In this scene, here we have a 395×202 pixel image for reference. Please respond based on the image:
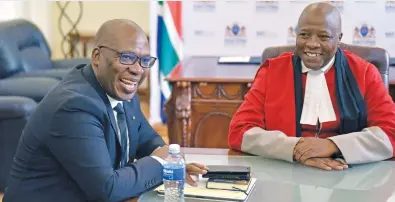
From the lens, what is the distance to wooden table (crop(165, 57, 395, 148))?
3611 millimetres

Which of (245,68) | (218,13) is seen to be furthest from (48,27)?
(245,68)

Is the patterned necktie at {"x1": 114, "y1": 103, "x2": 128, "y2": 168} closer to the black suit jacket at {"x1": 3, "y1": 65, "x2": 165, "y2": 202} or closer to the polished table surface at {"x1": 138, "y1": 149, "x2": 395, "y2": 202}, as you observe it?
the black suit jacket at {"x1": 3, "y1": 65, "x2": 165, "y2": 202}

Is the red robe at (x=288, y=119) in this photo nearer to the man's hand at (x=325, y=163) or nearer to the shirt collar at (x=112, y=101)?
the man's hand at (x=325, y=163)

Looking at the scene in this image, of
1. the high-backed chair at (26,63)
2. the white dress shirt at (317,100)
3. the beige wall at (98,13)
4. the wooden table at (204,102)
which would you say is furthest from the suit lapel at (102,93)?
the beige wall at (98,13)

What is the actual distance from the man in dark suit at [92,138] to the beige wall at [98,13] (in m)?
4.10

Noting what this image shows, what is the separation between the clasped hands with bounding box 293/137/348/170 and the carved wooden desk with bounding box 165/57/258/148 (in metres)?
1.43

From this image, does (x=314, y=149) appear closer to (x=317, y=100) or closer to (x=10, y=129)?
(x=317, y=100)

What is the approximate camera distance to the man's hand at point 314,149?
2.11 m

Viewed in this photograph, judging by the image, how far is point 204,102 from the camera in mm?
3699

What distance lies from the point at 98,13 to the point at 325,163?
4366mm

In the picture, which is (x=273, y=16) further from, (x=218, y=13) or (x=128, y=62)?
(x=128, y=62)

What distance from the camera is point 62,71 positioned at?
4887 millimetres

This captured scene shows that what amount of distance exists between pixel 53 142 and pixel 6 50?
300cm

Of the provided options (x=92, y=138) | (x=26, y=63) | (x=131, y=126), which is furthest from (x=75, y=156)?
(x=26, y=63)
